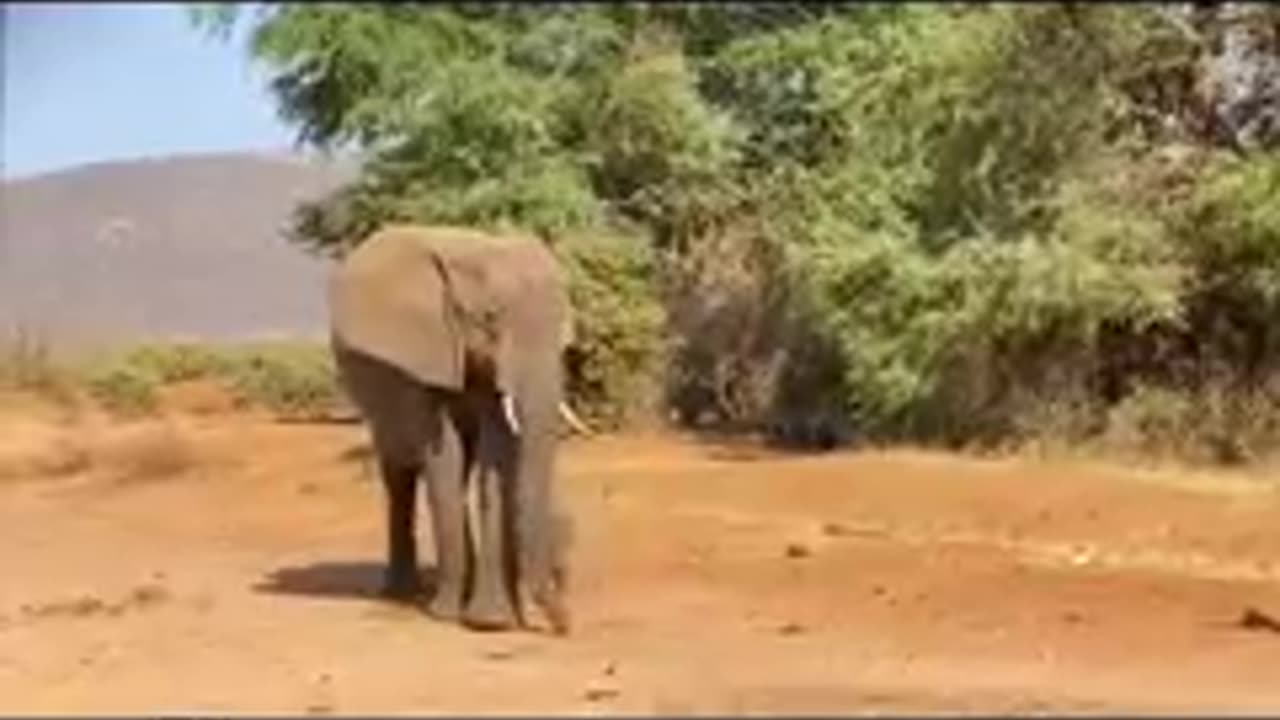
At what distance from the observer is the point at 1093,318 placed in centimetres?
2234

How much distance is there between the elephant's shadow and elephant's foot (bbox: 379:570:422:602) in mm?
42

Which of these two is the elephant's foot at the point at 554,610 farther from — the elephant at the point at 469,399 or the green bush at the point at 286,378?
the green bush at the point at 286,378

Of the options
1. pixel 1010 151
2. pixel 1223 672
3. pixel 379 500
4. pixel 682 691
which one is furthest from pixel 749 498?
pixel 682 691

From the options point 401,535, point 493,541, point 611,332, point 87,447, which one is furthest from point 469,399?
point 87,447

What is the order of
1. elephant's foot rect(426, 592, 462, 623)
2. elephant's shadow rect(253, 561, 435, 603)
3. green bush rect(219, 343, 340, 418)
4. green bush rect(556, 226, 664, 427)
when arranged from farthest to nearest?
green bush rect(219, 343, 340, 418) → green bush rect(556, 226, 664, 427) → elephant's shadow rect(253, 561, 435, 603) → elephant's foot rect(426, 592, 462, 623)

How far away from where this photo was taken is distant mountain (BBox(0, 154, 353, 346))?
2764 centimetres

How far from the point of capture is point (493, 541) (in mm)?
14148

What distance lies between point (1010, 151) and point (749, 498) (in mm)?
4805

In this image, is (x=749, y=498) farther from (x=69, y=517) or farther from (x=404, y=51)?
(x=404, y=51)

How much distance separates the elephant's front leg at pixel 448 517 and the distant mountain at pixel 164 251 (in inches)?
447

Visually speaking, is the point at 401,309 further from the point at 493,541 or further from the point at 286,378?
the point at 286,378

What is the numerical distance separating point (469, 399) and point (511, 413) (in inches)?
23.3

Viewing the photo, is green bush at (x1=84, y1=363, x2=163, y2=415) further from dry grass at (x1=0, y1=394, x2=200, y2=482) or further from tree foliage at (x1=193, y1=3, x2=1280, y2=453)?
tree foliage at (x1=193, y1=3, x2=1280, y2=453)

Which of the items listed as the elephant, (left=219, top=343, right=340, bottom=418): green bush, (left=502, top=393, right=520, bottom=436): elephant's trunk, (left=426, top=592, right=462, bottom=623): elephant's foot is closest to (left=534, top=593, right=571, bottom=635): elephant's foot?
the elephant
